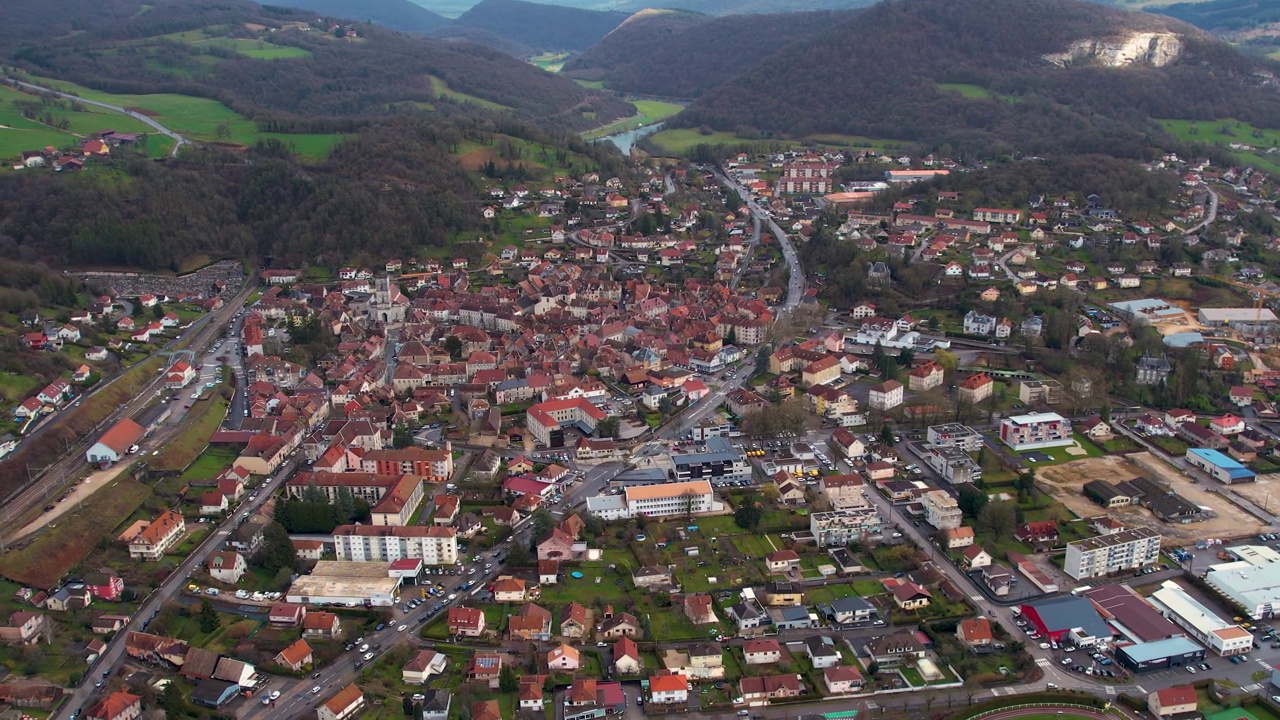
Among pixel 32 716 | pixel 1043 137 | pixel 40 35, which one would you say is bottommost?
pixel 32 716

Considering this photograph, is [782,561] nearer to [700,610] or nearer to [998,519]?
[700,610]

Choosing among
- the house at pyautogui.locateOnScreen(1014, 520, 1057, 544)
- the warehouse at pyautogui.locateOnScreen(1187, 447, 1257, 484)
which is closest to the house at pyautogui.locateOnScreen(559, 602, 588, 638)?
the house at pyautogui.locateOnScreen(1014, 520, 1057, 544)

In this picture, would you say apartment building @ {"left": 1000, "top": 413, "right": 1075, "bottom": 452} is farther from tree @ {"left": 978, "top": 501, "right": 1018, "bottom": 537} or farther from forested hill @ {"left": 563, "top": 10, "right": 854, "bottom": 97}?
forested hill @ {"left": 563, "top": 10, "right": 854, "bottom": 97}

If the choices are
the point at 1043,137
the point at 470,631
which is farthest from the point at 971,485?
the point at 1043,137

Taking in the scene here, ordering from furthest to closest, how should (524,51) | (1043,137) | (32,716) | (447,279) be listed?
1. (524,51)
2. (1043,137)
3. (447,279)
4. (32,716)

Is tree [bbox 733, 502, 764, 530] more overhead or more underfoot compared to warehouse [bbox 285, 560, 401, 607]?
more overhead

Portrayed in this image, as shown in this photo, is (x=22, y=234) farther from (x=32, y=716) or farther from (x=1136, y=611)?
(x=1136, y=611)

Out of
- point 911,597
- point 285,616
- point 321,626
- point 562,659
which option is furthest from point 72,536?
point 911,597
